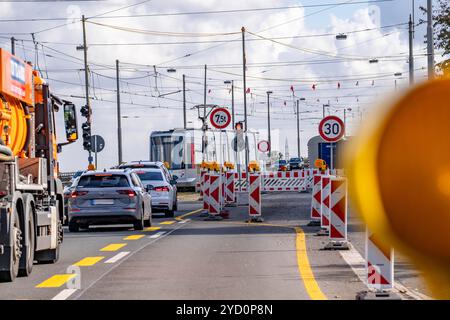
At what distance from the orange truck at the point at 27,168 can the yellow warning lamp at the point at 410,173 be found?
1094 cm

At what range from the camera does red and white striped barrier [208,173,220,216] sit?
31.4 meters

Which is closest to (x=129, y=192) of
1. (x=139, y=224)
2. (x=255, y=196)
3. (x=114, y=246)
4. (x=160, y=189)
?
(x=139, y=224)

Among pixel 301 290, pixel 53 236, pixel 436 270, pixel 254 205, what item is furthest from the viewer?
pixel 254 205

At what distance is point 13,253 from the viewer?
1239 centimetres

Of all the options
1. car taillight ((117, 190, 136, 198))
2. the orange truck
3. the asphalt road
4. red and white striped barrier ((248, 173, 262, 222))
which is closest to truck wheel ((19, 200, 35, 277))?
the orange truck

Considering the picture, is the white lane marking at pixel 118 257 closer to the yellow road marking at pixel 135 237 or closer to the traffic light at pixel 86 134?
the yellow road marking at pixel 135 237

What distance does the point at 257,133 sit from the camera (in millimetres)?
85312

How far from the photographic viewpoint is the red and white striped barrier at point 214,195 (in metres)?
31.4

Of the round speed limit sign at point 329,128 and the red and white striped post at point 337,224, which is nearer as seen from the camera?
the red and white striped post at point 337,224

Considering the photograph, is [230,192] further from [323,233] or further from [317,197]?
[323,233]

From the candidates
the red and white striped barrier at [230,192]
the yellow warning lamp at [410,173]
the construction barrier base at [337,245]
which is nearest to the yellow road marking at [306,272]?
the construction barrier base at [337,245]
